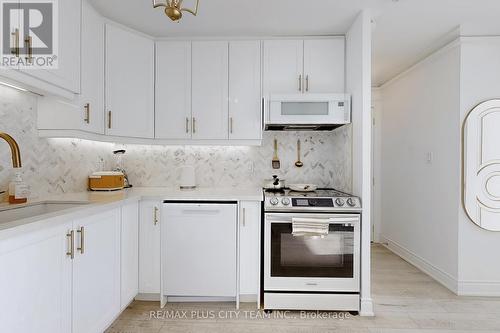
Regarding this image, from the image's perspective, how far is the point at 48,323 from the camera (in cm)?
141

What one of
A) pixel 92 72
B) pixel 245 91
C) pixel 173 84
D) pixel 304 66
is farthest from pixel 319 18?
pixel 92 72

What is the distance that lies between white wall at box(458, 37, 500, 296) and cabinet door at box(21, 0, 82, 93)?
3402 millimetres

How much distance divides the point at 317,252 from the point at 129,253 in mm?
1540

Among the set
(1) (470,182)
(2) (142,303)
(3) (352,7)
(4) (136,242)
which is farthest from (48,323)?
(1) (470,182)

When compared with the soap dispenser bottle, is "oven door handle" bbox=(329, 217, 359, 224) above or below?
below

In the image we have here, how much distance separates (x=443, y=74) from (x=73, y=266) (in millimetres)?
3682

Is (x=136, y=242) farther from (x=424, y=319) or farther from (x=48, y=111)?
(x=424, y=319)

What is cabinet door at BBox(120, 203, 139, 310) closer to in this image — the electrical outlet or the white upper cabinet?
the white upper cabinet

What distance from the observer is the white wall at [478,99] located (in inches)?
111

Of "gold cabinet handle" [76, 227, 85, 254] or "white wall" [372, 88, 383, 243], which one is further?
"white wall" [372, 88, 383, 243]

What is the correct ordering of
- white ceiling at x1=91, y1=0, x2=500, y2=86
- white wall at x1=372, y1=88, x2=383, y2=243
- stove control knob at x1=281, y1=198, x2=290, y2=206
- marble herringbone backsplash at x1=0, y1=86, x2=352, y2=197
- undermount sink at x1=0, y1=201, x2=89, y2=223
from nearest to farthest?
→ undermount sink at x1=0, y1=201, x2=89, y2=223 → white ceiling at x1=91, y1=0, x2=500, y2=86 → stove control knob at x1=281, y1=198, x2=290, y2=206 → marble herringbone backsplash at x1=0, y1=86, x2=352, y2=197 → white wall at x1=372, y1=88, x2=383, y2=243

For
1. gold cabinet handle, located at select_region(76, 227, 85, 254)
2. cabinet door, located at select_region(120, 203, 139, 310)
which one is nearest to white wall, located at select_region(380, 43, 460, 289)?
cabinet door, located at select_region(120, 203, 139, 310)

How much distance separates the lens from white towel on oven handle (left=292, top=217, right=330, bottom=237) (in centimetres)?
238

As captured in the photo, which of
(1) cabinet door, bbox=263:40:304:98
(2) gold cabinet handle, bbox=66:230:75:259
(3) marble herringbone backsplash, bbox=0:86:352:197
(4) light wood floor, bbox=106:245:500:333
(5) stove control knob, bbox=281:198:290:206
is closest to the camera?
(2) gold cabinet handle, bbox=66:230:75:259
